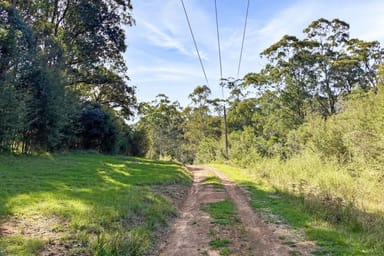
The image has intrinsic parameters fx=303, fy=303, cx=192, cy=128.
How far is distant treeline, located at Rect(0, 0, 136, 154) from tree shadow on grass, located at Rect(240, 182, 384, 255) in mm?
13891

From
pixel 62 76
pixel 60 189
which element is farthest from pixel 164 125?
pixel 60 189

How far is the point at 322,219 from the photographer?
7340 millimetres

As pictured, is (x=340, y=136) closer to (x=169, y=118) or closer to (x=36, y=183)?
(x=36, y=183)

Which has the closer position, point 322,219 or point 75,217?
point 75,217

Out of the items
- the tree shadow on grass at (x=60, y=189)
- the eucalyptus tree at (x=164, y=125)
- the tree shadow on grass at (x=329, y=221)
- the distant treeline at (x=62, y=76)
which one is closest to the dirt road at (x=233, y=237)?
the tree shadow on grass at (x=329, y=221)

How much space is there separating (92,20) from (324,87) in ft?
76.3

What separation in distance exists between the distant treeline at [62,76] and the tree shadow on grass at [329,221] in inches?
547

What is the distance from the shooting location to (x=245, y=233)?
6.40 meters

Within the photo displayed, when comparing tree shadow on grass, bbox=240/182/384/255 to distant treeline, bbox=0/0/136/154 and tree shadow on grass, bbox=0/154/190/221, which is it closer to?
tree shadow on grass, bbox=0/154/190/221

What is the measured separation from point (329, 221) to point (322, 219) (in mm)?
234

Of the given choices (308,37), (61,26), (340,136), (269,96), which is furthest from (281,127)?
(61,26)

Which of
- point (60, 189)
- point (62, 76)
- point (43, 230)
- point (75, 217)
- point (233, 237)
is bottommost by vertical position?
point (233, 237)

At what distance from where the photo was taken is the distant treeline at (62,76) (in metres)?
16.6

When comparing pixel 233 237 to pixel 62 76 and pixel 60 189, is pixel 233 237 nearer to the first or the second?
pixel 60 189
